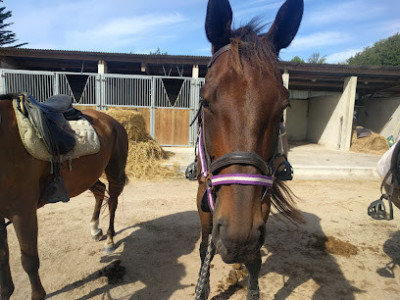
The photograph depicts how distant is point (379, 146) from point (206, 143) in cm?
1262

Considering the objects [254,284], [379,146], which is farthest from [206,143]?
[379,146]

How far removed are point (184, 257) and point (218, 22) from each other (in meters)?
2.56

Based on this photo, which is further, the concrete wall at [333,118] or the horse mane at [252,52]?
the concrete wall at [333,118]

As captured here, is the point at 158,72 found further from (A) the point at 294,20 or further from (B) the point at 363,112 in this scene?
(B) the point at 363,112

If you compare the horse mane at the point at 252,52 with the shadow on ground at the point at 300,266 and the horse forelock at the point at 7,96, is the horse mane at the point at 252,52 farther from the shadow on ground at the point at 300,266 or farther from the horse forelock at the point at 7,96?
the shadow on ground at the point at 300,266

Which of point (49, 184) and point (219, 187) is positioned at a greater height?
point (219, 187)

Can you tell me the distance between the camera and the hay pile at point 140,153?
652cm

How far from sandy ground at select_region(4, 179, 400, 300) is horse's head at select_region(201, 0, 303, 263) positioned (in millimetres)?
1617

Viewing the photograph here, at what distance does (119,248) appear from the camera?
309 centimetres

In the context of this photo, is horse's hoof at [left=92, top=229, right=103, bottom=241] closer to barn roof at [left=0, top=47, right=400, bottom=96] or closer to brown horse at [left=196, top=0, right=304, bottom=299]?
brown horse at [left=196, top=0, right=304, bottom=299]

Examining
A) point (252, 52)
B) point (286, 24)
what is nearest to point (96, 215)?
point (252, 52)

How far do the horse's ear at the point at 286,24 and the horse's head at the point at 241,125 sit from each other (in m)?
0.17

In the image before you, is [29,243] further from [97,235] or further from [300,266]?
[300,266]

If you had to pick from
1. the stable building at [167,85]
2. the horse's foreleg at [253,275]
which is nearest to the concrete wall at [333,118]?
the stable building at [167,85]
